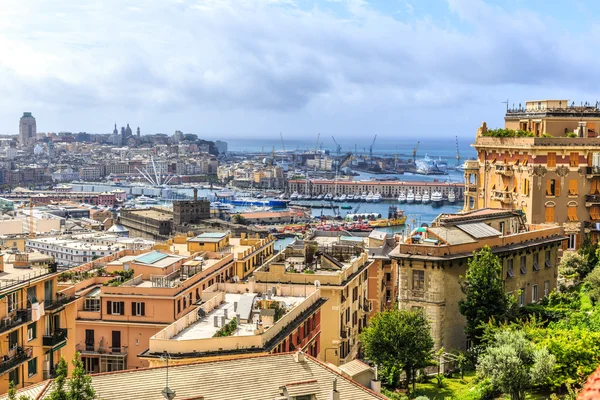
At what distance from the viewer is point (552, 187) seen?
3247 centimetres

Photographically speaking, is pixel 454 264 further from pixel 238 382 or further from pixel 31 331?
pixel 31 331

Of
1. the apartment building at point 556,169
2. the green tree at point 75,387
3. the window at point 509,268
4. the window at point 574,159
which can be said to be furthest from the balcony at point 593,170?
the green tree at point 75,387

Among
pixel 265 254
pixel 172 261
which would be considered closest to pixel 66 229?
pixel 265 254

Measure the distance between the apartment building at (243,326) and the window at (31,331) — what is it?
311 centimetres

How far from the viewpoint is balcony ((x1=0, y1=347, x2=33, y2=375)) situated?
1777cm

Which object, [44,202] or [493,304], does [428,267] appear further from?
[44,202]

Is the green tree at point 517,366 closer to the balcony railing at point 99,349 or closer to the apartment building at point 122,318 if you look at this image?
the apartment building at point 122,318

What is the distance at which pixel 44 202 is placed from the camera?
5728 inches

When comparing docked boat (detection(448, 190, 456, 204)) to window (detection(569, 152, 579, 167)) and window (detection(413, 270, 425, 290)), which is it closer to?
window (detection(569, 152, 579, 167))

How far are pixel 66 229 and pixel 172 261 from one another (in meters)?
66.5

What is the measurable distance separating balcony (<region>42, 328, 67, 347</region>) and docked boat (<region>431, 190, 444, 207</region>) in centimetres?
14500

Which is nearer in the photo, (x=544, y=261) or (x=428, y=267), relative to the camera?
(x=428, y=267)

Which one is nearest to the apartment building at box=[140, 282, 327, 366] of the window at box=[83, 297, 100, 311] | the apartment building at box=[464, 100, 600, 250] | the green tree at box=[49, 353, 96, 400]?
the window at box=[83, 297, 100, 311]

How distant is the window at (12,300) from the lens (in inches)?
728
